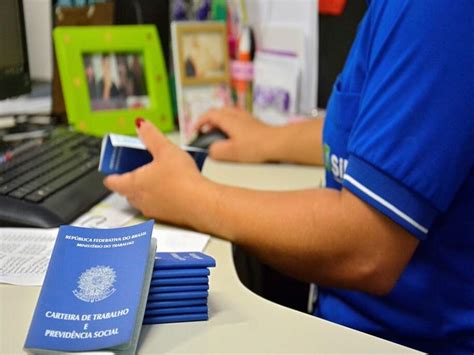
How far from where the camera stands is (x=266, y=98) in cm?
152

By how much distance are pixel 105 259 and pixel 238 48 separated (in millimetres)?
984

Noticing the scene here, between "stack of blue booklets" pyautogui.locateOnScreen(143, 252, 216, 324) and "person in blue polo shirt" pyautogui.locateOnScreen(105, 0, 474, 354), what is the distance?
0.18m

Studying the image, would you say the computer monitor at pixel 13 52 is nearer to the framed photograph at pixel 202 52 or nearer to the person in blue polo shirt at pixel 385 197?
the person in blue polo shirt at pixel 385 197

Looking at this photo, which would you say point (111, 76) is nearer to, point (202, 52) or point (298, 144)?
point (202, 52)

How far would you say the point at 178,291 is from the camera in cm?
69

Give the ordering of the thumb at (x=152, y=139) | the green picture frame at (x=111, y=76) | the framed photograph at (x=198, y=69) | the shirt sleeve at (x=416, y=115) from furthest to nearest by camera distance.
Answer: the framed photograph at (x=198, y=69) < the green picture frame at (x=111, y=76) < the thumb at (x=152, y=139) < the shirt sleeve at (x=416, y=115)

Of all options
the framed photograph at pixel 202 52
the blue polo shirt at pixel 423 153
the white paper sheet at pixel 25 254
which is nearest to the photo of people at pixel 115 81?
the framed photograph at pixel 202 52

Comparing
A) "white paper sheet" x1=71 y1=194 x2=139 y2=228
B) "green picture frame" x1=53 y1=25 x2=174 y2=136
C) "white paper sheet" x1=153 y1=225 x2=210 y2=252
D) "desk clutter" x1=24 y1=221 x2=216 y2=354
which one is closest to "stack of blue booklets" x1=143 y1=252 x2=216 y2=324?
"desk clutter" x1=24 y1=221 x2=216 y2=354

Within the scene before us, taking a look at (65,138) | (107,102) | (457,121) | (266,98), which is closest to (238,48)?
(266,98)

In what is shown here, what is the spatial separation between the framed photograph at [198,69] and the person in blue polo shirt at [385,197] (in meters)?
0.50

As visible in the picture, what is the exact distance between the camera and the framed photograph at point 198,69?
150cm

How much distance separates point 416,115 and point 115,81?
89 cm

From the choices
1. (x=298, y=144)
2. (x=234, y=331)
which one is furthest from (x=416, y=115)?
(x=298, y=144)

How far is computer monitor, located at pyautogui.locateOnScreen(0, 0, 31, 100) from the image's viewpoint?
42.8 inches
